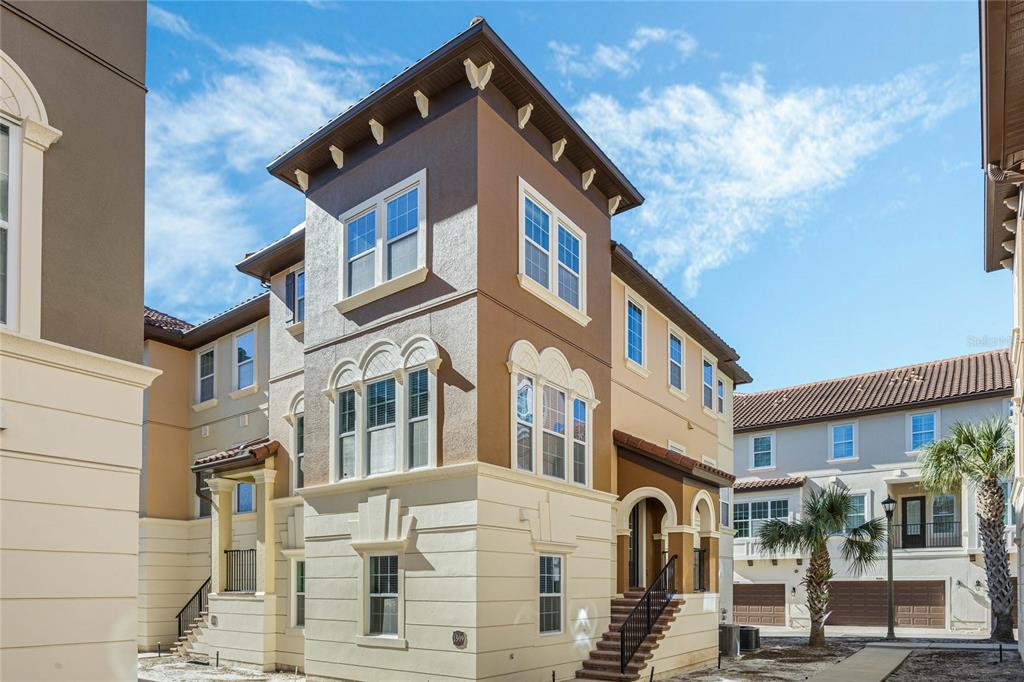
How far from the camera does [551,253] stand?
57.1ft

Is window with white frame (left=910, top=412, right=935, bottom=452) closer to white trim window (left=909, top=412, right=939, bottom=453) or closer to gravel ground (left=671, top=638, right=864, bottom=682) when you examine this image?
white trim window (left=909, top=412, right=939, bottom=453)

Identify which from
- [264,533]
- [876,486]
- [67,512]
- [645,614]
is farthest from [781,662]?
[67,512]

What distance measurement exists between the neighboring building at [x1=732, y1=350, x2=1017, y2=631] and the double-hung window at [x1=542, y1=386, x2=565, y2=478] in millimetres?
20335

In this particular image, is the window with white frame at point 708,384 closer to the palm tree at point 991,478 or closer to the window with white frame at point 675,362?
the window with white frame at point 675,362

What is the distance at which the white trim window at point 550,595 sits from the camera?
51.7 feet

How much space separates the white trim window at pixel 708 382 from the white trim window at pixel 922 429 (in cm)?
1181

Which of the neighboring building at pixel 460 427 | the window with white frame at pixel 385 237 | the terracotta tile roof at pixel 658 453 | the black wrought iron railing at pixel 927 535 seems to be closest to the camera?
the neighboring building at pixel 460 427

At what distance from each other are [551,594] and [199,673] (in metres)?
8.48

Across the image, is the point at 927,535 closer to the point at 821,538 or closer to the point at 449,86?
the point at 821,538

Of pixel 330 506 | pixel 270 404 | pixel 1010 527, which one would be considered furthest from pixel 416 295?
pixel 1010 527

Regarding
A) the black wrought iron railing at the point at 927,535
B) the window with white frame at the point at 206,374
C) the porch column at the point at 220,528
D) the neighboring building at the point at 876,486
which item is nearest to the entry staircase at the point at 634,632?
the porch column at the point at 220,528

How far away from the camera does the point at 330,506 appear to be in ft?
54.0

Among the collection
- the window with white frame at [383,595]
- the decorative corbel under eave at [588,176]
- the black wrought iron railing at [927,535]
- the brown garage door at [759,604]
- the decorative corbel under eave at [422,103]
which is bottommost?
the brown garage door at [759,604]

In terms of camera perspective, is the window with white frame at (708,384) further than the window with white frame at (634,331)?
Yes
